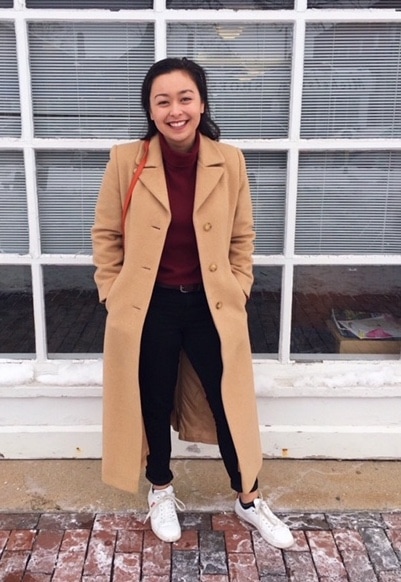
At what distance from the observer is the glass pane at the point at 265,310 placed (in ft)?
10.0

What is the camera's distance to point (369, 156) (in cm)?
290

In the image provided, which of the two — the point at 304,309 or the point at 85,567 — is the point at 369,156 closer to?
the point at 304,309

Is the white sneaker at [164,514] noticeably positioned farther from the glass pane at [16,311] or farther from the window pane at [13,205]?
the window pane at [13,205]

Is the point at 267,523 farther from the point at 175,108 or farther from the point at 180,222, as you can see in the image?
the point at 175,108

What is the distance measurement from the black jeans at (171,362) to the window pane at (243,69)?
2.97ft

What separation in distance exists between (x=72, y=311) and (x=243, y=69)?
1391 millimetres

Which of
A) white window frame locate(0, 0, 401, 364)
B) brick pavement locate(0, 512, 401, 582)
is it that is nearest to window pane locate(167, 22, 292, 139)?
white window frame locate(0, 0, 401, 364)

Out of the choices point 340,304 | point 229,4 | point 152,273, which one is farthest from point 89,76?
point 340,304

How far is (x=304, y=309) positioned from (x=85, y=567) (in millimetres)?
1544

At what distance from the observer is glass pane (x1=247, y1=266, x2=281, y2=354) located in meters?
3.05

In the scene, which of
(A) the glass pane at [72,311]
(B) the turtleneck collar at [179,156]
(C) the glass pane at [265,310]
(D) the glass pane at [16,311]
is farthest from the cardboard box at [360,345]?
(D) the glass pane at [16,311]

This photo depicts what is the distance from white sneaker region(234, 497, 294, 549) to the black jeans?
0.11 metres

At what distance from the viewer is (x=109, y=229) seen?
240 cm

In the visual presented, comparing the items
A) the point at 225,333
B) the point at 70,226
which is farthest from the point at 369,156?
the point at 70,226
